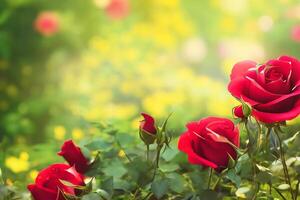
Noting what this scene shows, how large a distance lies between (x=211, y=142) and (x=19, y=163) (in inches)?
28.3

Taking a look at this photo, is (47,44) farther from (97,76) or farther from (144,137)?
(144,137)

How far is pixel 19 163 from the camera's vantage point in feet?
5.32

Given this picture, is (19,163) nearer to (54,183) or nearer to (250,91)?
(54,183)

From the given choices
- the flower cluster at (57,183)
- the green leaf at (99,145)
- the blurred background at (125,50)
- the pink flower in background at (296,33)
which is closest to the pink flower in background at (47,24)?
the blurred background at (125,50)

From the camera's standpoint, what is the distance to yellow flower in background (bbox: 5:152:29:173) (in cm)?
160

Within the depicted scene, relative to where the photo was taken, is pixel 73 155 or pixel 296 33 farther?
pixel 296 33

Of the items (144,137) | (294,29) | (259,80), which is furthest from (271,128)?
(294,29)

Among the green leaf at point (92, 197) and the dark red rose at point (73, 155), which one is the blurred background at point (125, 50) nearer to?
the dark red rose at point (73, 155)

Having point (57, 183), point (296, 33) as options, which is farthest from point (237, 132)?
point (296, 33)

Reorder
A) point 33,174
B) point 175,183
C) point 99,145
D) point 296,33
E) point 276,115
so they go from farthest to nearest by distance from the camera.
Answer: point 296,33 < point 33,174 < point 99,145 < point 175,183 < point 276,115

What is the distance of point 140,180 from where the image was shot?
3.69ft

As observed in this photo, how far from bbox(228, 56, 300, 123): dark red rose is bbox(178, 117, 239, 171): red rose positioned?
48mm

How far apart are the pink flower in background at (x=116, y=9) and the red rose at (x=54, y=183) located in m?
2.81

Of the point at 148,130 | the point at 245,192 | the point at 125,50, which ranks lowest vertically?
the point at 125,50
